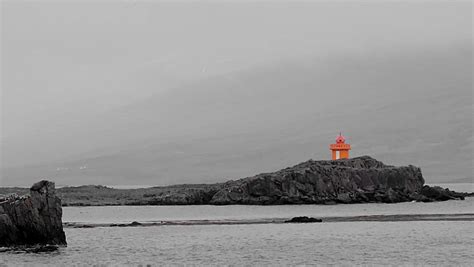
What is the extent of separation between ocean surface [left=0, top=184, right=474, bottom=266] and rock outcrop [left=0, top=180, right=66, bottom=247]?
2588 millimetres

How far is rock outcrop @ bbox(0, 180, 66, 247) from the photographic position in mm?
76688

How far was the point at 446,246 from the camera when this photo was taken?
3118 inches

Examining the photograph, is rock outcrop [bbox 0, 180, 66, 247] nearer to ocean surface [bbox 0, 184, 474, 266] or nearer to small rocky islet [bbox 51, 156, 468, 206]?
ocean surface [bbox 0, 184, 474, 266]

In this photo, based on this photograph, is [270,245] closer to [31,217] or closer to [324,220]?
[31,217]

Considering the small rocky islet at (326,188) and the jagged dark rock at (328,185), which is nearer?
the jagged dark rock at (328,185)

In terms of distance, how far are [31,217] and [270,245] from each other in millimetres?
21820

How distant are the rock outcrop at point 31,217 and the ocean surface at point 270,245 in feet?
8.49

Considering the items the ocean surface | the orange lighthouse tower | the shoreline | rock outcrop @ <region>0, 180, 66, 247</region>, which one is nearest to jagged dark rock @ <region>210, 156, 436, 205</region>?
the orange lighthouse tower

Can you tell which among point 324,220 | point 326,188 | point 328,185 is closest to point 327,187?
point 326,188

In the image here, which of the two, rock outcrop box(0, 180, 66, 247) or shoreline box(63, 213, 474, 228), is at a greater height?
shoreline box(63, 213, 474, 228)

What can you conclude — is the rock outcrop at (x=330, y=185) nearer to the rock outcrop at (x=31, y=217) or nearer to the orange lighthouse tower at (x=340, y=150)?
the orange lighthouse tower at (x=340, y=150)

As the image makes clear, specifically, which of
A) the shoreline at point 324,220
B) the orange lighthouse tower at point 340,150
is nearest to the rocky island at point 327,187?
the orange lighthouse tower at point 340,150

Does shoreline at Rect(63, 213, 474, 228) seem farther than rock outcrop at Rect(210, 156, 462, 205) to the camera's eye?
No

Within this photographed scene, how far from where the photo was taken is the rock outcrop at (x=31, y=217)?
76.7 m
